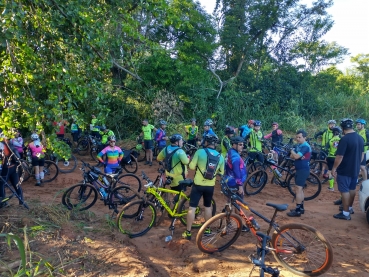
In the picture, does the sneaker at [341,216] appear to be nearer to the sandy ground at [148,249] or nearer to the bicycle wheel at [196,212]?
the sandy ground at [148,249]

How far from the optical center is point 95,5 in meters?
5.56

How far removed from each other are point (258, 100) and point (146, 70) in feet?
22.5

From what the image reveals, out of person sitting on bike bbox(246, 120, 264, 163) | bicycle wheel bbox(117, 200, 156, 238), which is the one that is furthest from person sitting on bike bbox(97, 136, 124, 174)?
person sitting on bike bbox(246, 120, 264, 163)

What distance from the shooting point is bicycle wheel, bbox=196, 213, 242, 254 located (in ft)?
16.5

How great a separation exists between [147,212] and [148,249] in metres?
0.78

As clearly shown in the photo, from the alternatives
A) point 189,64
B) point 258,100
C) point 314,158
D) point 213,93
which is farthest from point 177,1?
point 314,158

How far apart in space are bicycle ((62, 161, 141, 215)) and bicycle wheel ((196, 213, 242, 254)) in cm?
233

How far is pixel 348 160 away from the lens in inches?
259

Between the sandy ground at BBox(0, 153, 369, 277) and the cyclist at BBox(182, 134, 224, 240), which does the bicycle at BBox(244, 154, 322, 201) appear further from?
the cyclist at BBox(182, 134, 224, 240)

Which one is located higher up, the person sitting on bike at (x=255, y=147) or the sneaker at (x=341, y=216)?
the person sitting on bike at (x=255, y=147)

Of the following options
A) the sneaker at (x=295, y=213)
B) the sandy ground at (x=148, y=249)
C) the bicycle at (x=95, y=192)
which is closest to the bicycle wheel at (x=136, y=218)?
the sandy ground at (x=148, y=249)

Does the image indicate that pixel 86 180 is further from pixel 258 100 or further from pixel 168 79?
pixel 258 100

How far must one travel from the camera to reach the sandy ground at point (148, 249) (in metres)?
4.55

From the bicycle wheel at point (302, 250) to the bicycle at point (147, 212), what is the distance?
6.24 ft
